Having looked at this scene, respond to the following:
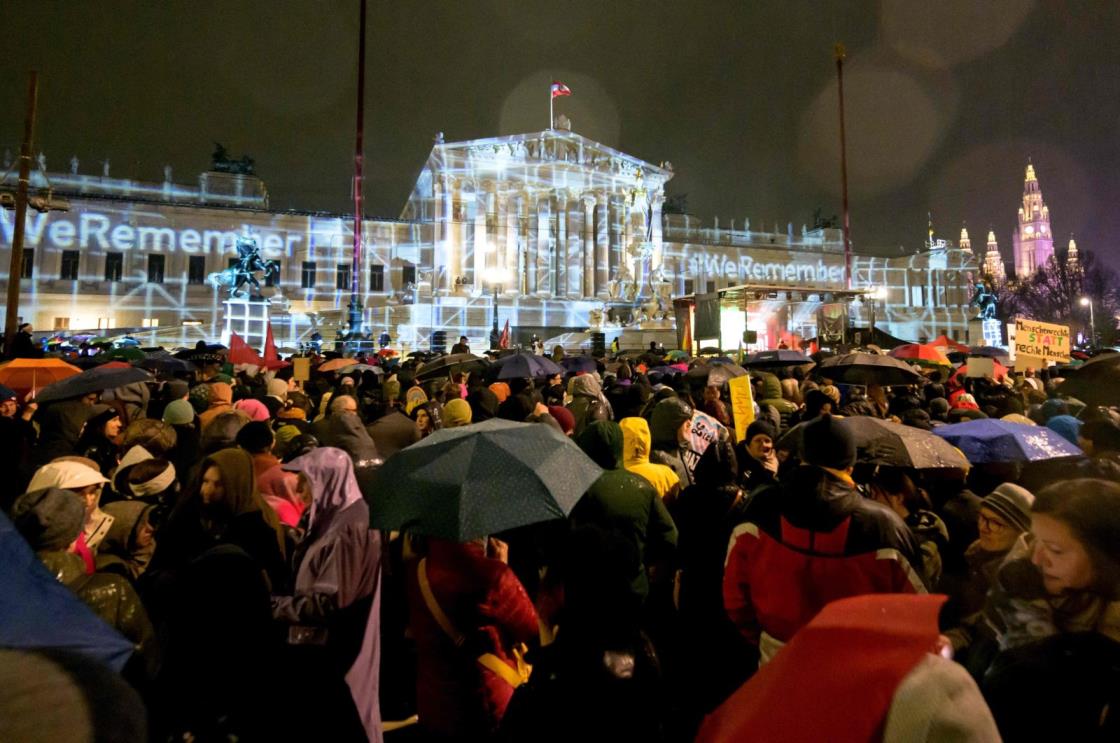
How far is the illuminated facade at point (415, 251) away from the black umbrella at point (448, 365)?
71.9ft

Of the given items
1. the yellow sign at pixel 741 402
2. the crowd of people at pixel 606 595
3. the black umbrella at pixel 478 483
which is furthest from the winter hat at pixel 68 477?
the yellow sign at pixel 741 402

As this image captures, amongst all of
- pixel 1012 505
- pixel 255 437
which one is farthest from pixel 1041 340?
pixel 255 437

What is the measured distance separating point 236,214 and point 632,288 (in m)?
27.2

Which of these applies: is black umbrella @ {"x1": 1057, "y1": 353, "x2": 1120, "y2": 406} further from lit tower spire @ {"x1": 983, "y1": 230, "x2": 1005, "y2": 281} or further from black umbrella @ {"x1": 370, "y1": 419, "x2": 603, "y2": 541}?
lit tower spire @ {"x1": 983, "y1": 230, "x2": 1005, "y2": 281}

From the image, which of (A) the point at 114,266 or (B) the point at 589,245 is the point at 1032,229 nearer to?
(B) the point at 589,245

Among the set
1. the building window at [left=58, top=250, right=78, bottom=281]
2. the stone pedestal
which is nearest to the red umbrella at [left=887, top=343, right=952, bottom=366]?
the stone pedestal

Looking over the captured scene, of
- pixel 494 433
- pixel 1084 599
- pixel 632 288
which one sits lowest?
pixel 1084 599

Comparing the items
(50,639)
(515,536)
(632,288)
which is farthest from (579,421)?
(632,288)

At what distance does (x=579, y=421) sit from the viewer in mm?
6953

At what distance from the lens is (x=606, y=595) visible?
1916 millimetres

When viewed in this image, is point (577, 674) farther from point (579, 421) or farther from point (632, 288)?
point (632, 288)

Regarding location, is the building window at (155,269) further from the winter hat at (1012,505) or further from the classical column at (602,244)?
the winter hat at (1012,505)

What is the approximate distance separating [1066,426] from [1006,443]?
175 cm

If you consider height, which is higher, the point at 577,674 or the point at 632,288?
the point at 632,288
